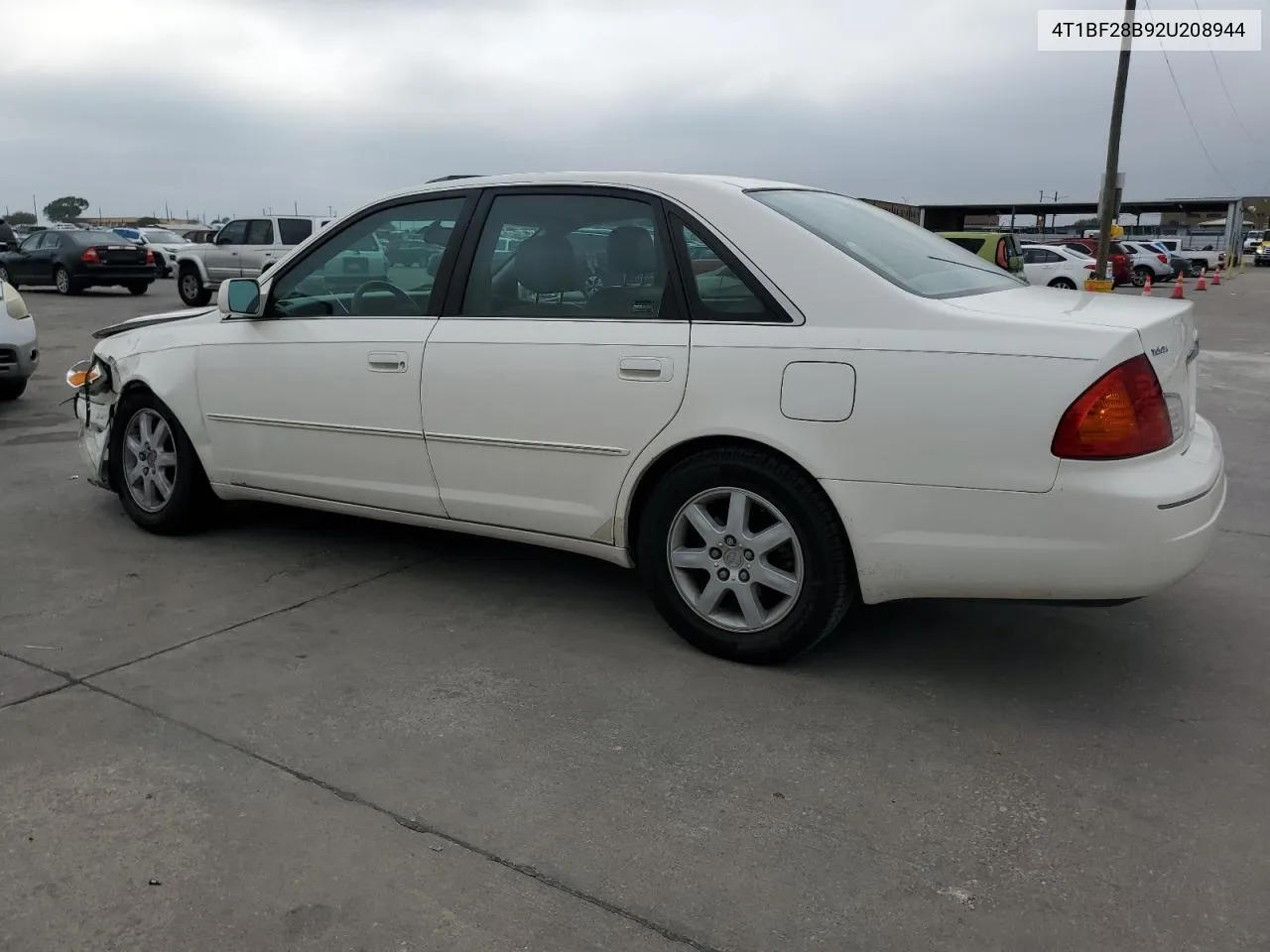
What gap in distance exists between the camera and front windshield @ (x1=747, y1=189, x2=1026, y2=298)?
3695 millimetres

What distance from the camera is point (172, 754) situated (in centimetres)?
315

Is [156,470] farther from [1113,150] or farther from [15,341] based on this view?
[1113,150]

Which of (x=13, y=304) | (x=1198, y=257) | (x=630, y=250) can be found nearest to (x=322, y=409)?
(x=630, y=250)

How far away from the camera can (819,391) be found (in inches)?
137

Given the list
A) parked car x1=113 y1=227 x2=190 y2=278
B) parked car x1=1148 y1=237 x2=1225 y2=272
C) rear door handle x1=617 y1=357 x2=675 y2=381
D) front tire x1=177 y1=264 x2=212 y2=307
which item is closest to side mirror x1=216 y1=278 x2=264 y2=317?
rear door handle x1=617 y1=357 x2=675 y2=381

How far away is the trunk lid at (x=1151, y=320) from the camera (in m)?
3.32

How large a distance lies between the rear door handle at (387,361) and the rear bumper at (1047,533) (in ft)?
5.68

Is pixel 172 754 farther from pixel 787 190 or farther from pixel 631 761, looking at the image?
pixel 787 190

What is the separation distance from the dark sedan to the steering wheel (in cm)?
2009

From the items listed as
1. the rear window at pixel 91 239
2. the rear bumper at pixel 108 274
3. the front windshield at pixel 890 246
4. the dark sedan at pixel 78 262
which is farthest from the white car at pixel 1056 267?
the front windshield at pixel 890 246

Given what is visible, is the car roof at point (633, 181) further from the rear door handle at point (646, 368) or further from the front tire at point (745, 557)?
the front tire at point (745, 557)

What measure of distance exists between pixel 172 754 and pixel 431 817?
2.75 feet

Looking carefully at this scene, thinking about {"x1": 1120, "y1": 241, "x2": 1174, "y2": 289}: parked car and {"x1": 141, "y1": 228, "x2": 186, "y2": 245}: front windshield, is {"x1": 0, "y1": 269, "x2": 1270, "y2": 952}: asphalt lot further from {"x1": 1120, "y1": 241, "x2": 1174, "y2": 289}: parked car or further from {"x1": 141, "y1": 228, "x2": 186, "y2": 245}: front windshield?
{"x1": 1120, "y1": 241, "x2": 1174, "y2": 289}: parked car

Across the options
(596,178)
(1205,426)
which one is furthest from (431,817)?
(1205,426)
